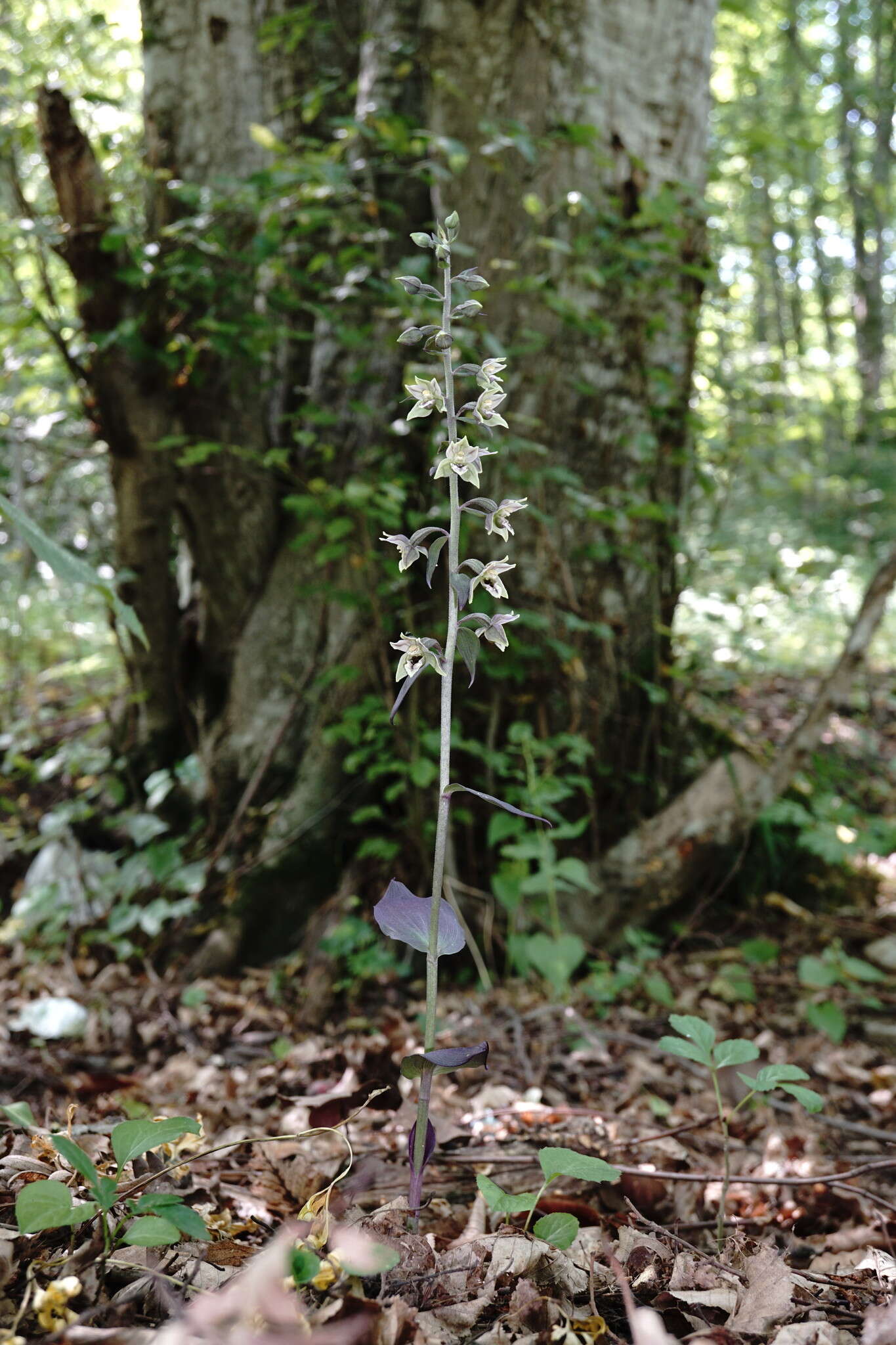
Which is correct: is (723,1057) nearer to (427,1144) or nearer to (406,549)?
(427,1144)

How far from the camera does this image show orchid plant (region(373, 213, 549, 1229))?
123 centimetres

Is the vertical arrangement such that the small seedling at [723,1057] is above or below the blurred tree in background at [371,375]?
below

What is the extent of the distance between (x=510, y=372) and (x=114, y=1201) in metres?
3.13

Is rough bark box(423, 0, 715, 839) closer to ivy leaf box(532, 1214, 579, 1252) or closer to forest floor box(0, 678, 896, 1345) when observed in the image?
forest floor box(0, 678, 896, 1345)

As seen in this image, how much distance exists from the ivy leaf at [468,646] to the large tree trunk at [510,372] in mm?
1960

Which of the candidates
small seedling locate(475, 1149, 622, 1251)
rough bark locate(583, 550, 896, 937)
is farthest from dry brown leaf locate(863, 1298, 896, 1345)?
rough bark locate(583, 550, 896, 937)

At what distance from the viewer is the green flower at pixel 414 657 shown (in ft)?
4.22

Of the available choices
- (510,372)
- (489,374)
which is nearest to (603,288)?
(510,372)

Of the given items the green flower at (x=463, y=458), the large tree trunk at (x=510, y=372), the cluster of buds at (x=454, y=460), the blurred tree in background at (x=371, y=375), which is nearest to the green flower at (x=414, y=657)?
the cluster of buds at (x=454, y=460)

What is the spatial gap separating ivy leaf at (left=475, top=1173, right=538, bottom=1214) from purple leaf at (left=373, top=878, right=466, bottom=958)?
32 cm

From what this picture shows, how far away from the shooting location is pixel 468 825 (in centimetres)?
337

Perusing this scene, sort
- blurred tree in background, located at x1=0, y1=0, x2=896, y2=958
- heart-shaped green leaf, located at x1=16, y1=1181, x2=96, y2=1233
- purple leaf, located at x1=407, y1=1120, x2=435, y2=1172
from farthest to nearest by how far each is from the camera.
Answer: blurred tree in background, located at x1=0, y1=0, x2=896, y2=958
purple leaf, located at x1=407, y1=1120, x2=435, y2=1172
heart-shaped green leaf, located at x1=16, y1=1181, x2=96, y2=1233

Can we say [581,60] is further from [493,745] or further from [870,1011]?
[870,1011]

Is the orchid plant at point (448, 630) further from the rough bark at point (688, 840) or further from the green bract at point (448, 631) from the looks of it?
the rough bark at point (688, 840)
